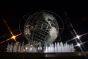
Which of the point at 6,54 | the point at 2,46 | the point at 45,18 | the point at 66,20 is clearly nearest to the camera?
the point at 6,54

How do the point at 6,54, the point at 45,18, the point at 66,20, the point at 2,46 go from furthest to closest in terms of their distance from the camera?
the point at 66,20 < the point at 45,18 < the point at 2,46 < the point at 6,54

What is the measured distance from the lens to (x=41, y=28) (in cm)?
857

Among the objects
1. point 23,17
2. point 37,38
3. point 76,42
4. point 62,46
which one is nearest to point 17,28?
point 23,17

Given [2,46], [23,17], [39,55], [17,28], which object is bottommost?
[39,55]

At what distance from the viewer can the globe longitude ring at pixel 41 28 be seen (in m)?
8.26

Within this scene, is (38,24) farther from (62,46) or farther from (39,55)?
(39,55)

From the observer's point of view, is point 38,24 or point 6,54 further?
point 38,24

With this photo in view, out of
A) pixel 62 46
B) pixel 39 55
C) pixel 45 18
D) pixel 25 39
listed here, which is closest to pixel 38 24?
pixel 45 18

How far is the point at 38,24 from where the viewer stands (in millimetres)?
8406

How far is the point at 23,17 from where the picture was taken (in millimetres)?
8656

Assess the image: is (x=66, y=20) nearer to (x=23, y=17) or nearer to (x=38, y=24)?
(x=38, y=24)

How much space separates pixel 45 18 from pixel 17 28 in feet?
5.18

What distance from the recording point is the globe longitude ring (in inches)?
325

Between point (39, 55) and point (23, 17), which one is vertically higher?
point (23, 17)
